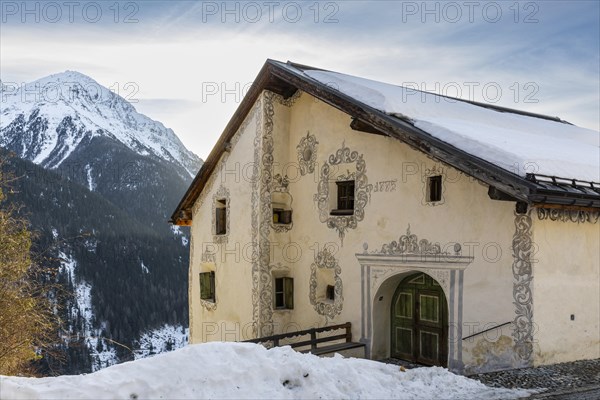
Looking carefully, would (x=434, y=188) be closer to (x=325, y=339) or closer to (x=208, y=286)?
(x=325, y=339)

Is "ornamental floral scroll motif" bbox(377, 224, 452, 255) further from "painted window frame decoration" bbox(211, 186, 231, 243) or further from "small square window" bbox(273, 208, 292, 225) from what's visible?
"painted window frame decoration" bbox(211, 186, 231, 243)

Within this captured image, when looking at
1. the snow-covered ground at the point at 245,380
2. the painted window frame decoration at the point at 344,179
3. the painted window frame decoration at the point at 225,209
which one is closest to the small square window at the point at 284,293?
the painted window frame decoration at the point at 344,179

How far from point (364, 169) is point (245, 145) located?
4.28 m

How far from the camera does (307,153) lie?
15.8m

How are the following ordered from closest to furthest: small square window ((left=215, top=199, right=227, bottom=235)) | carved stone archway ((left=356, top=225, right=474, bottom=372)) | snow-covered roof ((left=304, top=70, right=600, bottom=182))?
1. snow-covered roof ((left=304, top=70, right=600, bottom=182))
2. carved stone archway ((left=356, top=225, right=474, bottom=372))
3. small square window ((left=215, top=199, right=227, bottom=235))

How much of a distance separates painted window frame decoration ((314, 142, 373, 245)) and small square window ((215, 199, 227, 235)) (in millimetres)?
4018

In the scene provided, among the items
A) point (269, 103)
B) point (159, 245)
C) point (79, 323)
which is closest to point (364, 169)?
point (269, 103)

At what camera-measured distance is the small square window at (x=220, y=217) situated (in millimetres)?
18078

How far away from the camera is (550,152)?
40.9 feet

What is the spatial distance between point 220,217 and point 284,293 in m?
3.73

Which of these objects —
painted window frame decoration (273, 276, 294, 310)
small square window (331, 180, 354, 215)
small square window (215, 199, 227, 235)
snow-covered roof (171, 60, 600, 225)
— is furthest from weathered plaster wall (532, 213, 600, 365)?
small square window (215, 199, 227, 235)

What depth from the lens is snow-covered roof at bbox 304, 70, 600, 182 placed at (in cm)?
1076

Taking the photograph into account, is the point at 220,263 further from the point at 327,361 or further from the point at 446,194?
the point at 327,361

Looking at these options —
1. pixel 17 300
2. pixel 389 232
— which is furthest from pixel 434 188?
pixel 17 300
